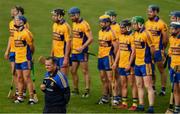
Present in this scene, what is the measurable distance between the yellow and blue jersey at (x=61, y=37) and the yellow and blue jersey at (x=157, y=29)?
8.70 feet

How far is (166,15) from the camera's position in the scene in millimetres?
32094

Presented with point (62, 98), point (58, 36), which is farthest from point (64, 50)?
point (62, 98)

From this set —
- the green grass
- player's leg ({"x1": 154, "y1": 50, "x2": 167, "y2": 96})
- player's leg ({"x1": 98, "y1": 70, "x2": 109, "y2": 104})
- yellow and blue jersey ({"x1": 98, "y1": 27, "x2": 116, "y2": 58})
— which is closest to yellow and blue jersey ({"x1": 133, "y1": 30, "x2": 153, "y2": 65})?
yellow and blue jersey ({"x1": 98, "y1": 27, "x2": 116, "y2": 58})

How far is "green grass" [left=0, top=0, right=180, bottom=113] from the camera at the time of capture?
1591 centimetres

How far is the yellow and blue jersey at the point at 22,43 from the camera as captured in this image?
52.5 ft

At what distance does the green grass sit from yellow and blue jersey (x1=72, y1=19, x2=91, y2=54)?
163cm

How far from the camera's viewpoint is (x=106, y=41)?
642 inches

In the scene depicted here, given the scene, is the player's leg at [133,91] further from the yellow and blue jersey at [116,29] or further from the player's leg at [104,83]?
the yellow and blue jersey at [116,29]

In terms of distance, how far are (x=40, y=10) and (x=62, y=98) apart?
20682 mm

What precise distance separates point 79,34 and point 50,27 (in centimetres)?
1194

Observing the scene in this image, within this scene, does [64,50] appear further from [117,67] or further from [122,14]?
[122,14]

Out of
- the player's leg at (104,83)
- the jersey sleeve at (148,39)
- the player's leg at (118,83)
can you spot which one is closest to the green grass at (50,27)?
the player's leg at (104,83)

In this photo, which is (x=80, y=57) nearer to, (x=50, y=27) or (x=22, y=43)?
(x=22, y=43)

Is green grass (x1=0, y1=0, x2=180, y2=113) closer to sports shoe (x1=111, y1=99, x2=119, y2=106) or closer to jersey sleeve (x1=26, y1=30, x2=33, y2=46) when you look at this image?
sports shoe (x1=111, y1=99, x2=119, y2=106)
